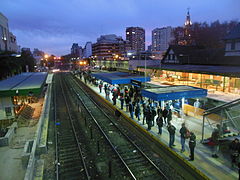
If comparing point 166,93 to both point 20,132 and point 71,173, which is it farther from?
point 20,132

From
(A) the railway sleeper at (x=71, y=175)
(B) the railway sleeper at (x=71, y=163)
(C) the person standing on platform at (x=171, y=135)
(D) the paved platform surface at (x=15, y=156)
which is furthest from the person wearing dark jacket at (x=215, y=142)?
(D) the paved platform surface at (x=15, y=156)

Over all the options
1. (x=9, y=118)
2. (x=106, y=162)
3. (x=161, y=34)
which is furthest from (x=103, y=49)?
(x=106, y=162)

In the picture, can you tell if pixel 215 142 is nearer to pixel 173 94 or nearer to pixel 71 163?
pixel 173 94

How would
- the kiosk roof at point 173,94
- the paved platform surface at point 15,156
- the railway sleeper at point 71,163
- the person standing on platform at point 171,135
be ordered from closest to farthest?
1. the paved platform surface at point 15,156
2. the railway sleeper at point 71,163
3. the person standing on platform at point 171,135
4. the kiosk roof at point 173,94

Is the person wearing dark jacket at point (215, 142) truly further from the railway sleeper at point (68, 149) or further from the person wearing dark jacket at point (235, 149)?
the railway sleeper at point (68, 149)

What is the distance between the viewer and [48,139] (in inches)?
510

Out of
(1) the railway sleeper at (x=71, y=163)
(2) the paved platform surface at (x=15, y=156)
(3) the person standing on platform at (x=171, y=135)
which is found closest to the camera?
(2) the paved platform surface at (x=15, y=156)

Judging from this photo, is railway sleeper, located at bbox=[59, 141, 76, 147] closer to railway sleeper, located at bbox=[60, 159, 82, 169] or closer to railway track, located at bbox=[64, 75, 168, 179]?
railway sleeper, located at bbox=[60, 159, 82, 169]

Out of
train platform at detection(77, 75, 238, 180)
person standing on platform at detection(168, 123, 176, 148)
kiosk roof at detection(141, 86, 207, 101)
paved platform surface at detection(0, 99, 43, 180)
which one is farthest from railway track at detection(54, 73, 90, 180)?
kiosk roof at detection(141, 86, 207, 101)

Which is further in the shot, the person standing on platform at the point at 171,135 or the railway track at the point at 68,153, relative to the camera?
the person standing on platform at the point at 171,135

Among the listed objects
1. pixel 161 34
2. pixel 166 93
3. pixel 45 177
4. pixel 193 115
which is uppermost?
pixel 161 34

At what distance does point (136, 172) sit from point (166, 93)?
6179mm

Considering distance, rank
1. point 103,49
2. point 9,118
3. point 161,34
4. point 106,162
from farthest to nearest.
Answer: point 161,34 < point 103,49 < point 9,118 < point 106,162

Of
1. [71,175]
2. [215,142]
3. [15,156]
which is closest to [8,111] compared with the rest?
[15,156]
